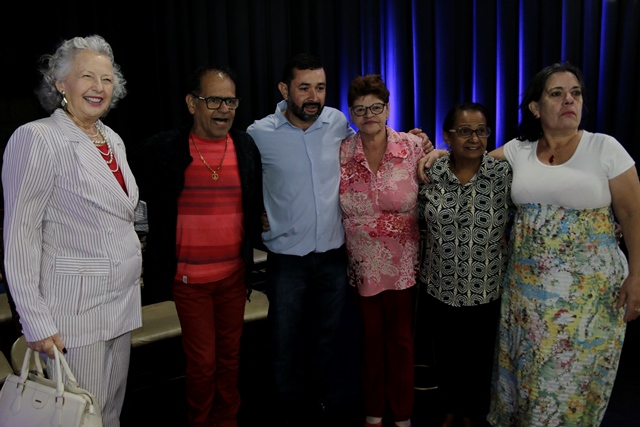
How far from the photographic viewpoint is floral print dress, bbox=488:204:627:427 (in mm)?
1952

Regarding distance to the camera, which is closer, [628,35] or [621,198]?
[621,198]

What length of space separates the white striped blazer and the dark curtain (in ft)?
11.8

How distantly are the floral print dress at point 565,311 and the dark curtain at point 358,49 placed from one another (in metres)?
2.81

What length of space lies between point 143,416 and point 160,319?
0.44 m

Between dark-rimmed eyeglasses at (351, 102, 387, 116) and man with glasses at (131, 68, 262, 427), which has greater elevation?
dark-rimmed eyeglasses at (351, 102, 387, 116)

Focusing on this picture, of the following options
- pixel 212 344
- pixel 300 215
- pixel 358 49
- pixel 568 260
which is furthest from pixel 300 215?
pixel 358 49

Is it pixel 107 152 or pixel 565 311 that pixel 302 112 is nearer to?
pixel 107 152

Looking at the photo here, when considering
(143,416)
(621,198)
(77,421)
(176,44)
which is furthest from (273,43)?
(77,421)

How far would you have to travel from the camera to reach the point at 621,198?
74.7 inches

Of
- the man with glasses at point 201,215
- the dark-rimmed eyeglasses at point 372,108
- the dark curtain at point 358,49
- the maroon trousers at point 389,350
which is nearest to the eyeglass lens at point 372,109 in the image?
the dark-rimmed eyeglasses at point 372,108

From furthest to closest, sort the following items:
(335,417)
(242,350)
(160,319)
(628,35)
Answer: (628,35)
(242,350)
(160,319)
(335,417)

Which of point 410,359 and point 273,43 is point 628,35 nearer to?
point 273,43

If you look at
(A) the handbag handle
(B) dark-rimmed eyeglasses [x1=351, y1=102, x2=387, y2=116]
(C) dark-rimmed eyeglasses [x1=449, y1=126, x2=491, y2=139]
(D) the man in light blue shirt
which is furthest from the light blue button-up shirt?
(A) the handbag handle

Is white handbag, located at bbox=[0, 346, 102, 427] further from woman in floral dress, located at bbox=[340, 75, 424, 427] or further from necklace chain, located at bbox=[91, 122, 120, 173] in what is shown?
woman in floral dress, located at bbox=[340, 75, 424, 427]
